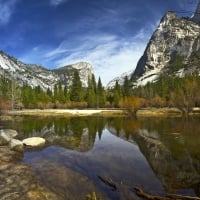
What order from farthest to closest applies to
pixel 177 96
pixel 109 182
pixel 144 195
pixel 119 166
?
pixel 177 96 → pixel 119 166 → pixel 109 182 → pixel 144 195

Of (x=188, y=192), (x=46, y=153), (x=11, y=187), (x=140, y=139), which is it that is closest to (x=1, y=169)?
(x=11, y=187)

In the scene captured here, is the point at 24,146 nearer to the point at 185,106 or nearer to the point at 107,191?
the point at 107,191

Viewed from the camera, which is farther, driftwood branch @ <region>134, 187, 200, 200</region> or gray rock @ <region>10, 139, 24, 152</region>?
gray rock @ <region>10, 139, 24, 152</region>

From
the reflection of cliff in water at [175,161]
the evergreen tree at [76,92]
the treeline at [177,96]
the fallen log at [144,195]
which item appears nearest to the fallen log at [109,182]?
the fallen log at [144,195]

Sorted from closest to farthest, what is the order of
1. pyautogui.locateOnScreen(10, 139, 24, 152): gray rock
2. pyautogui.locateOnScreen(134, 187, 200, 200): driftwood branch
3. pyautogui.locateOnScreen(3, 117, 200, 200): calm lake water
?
pyautogui.locateOnScreen(134, 187, 200, 200): driftwood branch → pyautogui.locateOnScreen(3, 117, 200, 200): calm lake water → pyautogui.locateOnScreen(10, 139, 24, 152): gray rock

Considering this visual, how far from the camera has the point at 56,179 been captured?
672 inches

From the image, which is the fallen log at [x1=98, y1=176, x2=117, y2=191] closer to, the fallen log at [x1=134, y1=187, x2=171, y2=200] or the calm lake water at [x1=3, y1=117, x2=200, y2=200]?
the calm lake water at [x1=3, y1=117, x2=200, y2=200]

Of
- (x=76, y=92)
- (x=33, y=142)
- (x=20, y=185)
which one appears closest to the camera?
(x=20, y=185)

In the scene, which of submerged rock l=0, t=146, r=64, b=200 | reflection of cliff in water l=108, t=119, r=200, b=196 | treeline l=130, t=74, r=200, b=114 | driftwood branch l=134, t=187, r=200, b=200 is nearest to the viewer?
driftwood branch l=134, t=187, r=200, b=200

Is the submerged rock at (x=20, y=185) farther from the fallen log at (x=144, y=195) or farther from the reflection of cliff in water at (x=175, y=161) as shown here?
the reflection of cliff in water at (x=175, y=161)

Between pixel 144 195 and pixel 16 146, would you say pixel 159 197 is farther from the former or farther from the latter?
pixel 16 146

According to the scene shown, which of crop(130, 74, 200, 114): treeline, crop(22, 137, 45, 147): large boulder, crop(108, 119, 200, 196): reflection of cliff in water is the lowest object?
crop(108, 119, 200, 196): reflection of cliff in water

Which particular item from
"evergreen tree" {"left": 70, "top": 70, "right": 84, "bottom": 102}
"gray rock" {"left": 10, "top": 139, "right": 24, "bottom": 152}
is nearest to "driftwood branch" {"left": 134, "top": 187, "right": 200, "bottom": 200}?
"gray rock" {"left": 10, "top": 139, "right": 24, "bottom": 152}

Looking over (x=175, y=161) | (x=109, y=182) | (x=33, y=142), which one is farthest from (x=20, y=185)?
(x=33, y=142)
